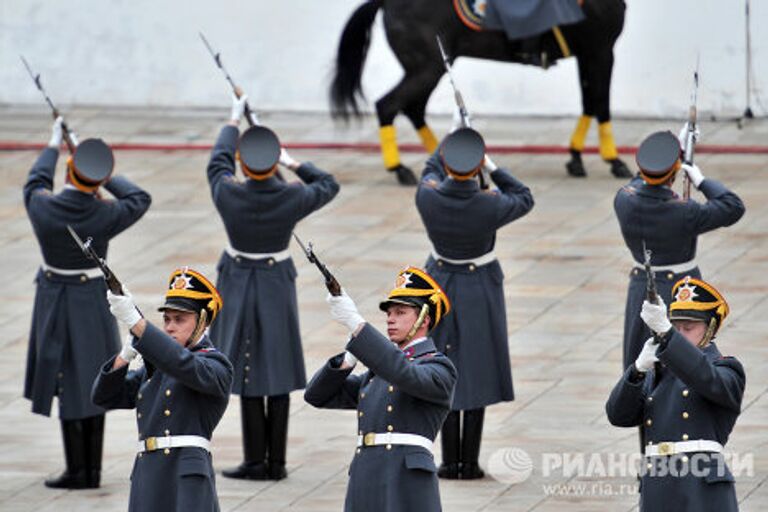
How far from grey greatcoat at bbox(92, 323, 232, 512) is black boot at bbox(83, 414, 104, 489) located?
2738 millimetres

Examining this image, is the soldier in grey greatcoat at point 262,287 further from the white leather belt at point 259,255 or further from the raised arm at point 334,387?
the raised arm at point 334,387

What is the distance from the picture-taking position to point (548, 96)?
2167 cm

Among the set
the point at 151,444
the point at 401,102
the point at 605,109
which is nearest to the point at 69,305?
the point at 151,444

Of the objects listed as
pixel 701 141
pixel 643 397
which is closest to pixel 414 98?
pixel 701 141

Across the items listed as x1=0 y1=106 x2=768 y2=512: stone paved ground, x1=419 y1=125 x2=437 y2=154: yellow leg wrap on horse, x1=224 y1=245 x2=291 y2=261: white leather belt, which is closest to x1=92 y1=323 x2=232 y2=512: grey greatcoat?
x1=0 y1=106 x2=768 y2=512: stone paved ground

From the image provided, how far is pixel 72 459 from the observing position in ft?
40.7

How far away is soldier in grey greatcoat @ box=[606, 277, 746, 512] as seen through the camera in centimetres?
924

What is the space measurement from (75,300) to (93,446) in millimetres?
786

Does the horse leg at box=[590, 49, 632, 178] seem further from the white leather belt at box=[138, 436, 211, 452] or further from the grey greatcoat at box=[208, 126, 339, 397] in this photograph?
the white leather belt at box=[138, 436, 211, 452]

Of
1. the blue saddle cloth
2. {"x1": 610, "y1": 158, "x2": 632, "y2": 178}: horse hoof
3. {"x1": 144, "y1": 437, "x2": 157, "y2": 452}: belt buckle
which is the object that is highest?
the blue saddle cloth

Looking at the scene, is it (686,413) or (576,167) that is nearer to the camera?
(686,413)

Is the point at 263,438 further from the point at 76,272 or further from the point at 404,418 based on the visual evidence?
the point at 404,418

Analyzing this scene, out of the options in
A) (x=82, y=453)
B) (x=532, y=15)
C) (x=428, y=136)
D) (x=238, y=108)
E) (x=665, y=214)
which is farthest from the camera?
(x=428, y=136)

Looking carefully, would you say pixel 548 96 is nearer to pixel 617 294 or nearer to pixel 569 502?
pixel 617 294
